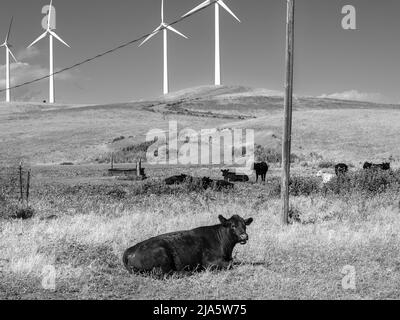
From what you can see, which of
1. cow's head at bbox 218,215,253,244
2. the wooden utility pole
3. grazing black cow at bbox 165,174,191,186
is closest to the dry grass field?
cow's head at bbox 218,215,253,244

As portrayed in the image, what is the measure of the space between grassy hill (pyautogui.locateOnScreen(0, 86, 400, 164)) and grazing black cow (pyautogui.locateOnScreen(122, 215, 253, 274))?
40.8m

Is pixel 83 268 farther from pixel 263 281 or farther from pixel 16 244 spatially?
pixel 263 281

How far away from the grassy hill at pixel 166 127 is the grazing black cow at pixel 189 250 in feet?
134

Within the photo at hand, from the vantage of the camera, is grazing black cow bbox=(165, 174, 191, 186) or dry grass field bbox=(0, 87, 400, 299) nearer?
dry grass field bbox=(0, 87, 400, 299)

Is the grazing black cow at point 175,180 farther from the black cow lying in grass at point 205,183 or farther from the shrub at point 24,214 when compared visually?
the shrub at point 24,214

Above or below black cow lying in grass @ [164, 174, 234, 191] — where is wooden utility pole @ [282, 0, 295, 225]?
above

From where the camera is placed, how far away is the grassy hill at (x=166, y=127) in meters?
55.9

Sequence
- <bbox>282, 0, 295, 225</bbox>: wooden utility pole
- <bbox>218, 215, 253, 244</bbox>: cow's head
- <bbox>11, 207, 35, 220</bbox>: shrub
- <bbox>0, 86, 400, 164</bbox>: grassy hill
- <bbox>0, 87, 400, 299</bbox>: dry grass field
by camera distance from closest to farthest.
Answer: <bbox>0, 87, 400, 299</bbox>: dry grass field < <bbox>218, 215, 253, 244</bbox>: cow's head < <bbox>282, 0, 295, 225</bbox>: wooden utility pole < <bbox>11, 207, 35, 220</bbox>: shrub < <bbox>0, 86, 400, 164</bbox>: grassy hill

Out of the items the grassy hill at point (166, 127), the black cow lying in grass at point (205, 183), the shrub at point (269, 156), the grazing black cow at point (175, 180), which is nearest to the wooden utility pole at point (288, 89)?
the black cow lying in grass at point (205, 183)

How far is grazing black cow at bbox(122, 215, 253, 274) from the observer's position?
902cm

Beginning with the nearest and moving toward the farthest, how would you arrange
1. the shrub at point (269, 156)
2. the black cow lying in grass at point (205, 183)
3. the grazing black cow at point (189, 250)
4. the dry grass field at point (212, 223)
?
the dry grass field at point (212, 223), the grazing black cow at point (189, 250), the black cow lying in grass at point (205, 183), the shrub at point (269, 156)

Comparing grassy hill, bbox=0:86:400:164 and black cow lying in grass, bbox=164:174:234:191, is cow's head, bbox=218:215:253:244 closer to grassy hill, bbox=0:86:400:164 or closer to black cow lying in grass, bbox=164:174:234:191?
black cow lying in grass, bbox=164:174:234:191

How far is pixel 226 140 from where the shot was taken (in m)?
57.1
